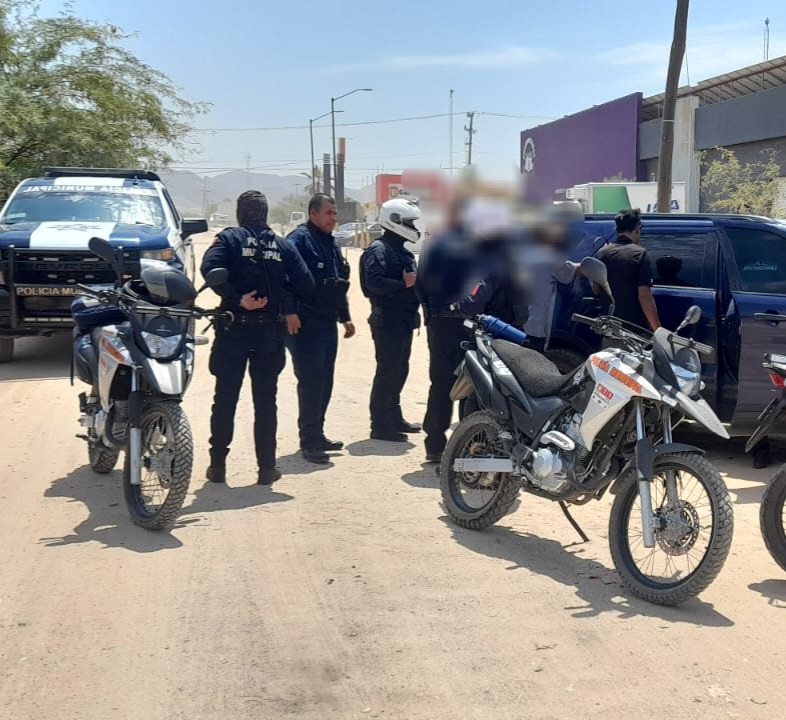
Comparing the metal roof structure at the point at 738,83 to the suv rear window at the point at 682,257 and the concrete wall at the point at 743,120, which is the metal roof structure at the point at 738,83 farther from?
the suv rear window at the point at 682,257

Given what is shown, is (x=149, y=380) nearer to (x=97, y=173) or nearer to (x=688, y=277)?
(x=688, y=277)

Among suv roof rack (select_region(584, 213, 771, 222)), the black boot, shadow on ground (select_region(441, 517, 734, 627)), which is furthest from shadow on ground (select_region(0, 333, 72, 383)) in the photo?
shadow on ground (select_region(441, 517, 734, 627))

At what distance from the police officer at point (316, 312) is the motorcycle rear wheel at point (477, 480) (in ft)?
5.39

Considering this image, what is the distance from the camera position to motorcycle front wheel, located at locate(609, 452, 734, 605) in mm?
4559

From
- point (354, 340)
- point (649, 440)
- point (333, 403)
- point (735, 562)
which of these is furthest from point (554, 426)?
point (354, 340)

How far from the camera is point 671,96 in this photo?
18.5m

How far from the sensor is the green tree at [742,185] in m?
26.5

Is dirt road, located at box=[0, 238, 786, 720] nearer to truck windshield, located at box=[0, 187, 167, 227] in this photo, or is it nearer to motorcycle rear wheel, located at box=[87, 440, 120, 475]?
motorcycle rear wheel, located at box=[87, 440, 120, 475]

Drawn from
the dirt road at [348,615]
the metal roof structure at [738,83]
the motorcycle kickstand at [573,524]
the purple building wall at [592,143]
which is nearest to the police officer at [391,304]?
→ the dirt road at [348,615]

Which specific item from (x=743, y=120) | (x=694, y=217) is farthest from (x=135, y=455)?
(x=743, y=120)

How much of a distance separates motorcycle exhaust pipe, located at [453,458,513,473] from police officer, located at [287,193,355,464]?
1753 mm

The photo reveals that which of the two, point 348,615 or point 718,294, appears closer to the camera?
point 348,615

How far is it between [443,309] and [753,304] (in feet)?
7.18

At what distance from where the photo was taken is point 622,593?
4938 mm
